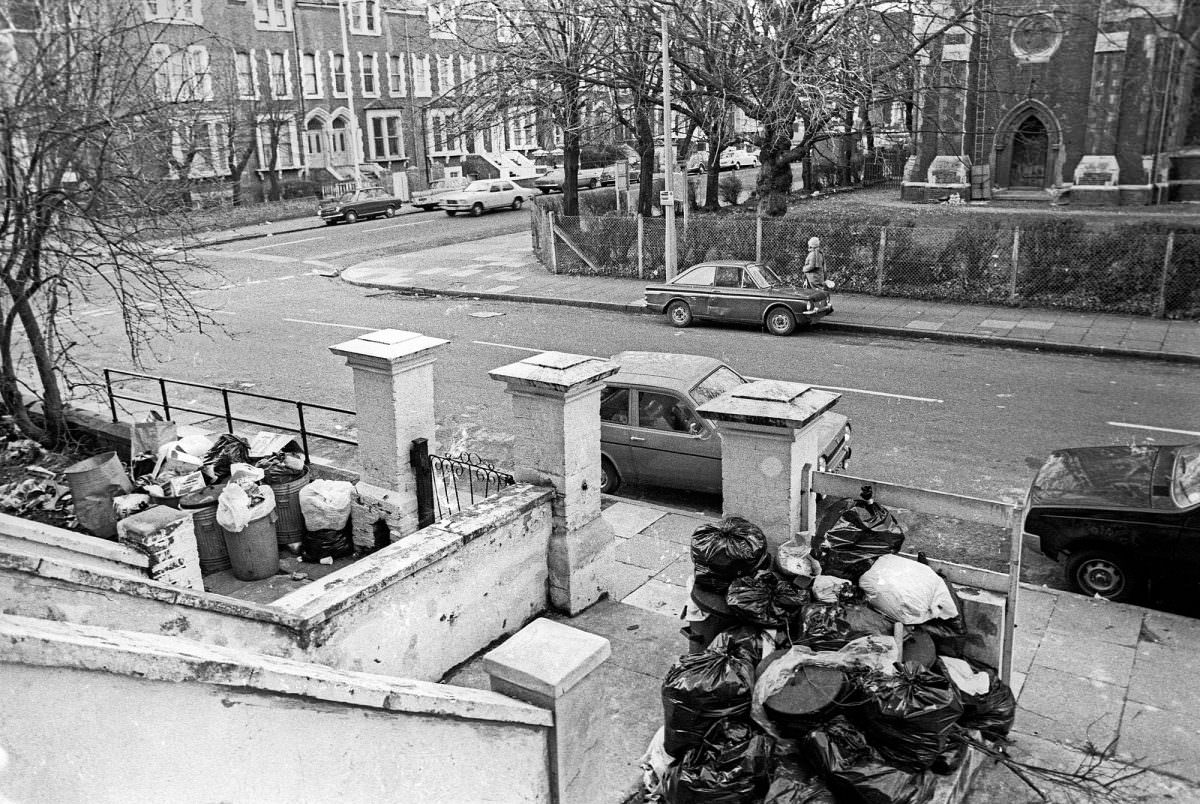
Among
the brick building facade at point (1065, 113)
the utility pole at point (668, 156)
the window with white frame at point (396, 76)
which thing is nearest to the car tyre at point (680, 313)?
the utility pole at point (668, 156)

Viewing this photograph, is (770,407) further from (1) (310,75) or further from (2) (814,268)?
(1) (310,75)

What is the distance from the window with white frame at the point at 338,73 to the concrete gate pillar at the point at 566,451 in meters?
50.3

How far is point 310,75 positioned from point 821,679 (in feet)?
173

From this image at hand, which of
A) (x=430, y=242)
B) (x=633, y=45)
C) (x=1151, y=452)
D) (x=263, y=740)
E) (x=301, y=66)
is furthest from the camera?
(x=301, y=66)

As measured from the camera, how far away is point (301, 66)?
5053 centimetres

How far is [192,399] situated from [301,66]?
132 ft

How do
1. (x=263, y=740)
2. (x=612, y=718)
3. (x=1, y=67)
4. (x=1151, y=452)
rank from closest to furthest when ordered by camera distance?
(x=263, y=740) → (x=612, y=718) → (x=1151, y=452) → (x=1, y=67)

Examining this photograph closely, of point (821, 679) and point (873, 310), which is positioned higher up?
point (821, 679)

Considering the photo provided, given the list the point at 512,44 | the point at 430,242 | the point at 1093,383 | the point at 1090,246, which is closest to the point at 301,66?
the point at 430,242

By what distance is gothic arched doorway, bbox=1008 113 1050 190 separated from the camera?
34.8 meters

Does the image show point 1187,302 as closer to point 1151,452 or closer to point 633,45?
point 1151,452

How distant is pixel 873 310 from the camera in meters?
20.5

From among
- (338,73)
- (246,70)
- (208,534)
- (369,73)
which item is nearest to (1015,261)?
(208,534)

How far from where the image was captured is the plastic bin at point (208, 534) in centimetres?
824
